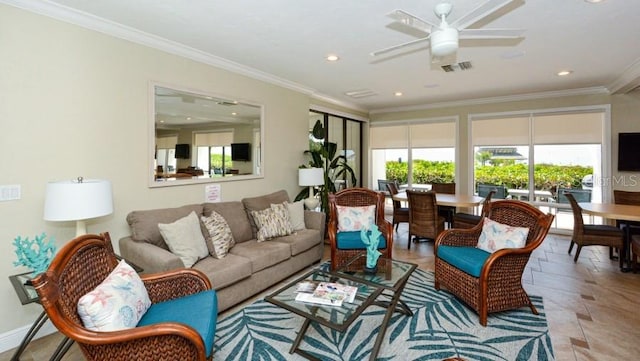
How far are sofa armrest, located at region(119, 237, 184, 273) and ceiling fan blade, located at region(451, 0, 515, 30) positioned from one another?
2754 millimetres

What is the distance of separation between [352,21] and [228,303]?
281cm

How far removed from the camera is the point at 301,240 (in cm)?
375

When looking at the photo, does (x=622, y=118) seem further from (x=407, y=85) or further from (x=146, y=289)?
(x=146, y=289)

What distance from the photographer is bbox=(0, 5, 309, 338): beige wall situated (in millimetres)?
2365

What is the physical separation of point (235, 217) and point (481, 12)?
3046mm

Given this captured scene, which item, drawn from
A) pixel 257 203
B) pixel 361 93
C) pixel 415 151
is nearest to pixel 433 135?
pixel 415 151

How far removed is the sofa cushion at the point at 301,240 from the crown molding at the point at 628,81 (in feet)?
15.0

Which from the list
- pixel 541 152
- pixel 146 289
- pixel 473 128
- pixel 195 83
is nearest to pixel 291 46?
pixel 195 83

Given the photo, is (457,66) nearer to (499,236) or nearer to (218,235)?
(499,236)

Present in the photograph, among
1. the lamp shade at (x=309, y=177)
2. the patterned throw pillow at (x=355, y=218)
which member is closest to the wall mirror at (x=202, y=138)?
the lamp shade at (x=309, y=177)

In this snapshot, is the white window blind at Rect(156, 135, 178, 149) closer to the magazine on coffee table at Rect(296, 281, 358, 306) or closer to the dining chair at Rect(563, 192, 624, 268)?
the magazine on coffee table at Rect(296, 281, 358, 306)

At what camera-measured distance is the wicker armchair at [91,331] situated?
4.52ft

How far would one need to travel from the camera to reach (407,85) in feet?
16.9

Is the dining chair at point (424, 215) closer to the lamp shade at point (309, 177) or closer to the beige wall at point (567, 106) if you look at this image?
the lamp shade at point (309, 177)
